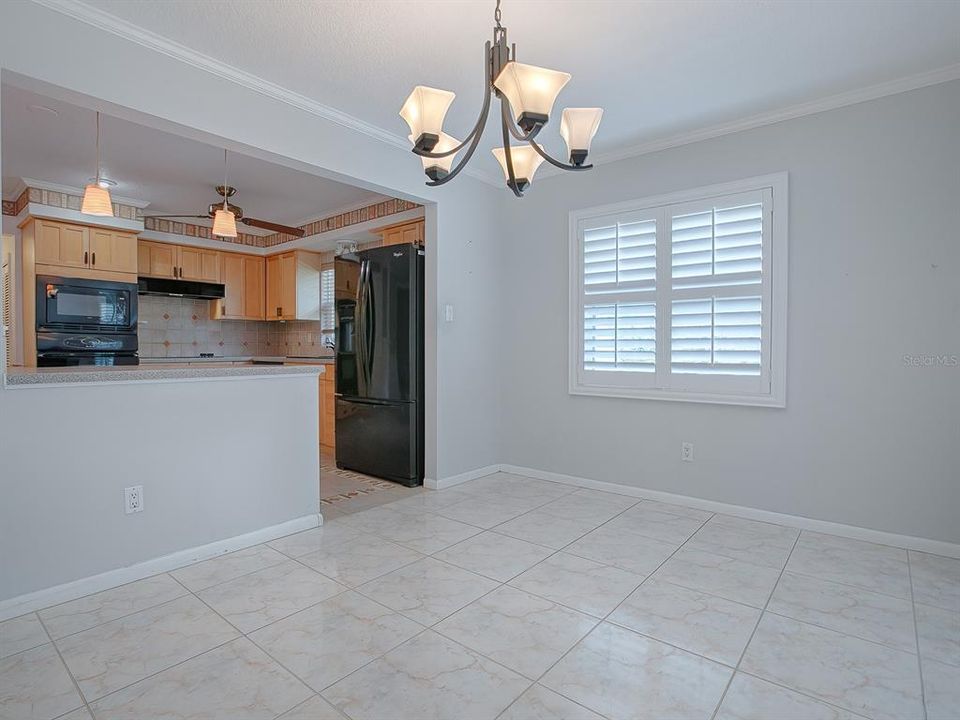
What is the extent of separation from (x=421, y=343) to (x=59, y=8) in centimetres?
264

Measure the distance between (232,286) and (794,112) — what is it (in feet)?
19.4

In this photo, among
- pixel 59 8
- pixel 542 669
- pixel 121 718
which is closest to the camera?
pixel 121 718

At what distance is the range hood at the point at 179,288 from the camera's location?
212 inches

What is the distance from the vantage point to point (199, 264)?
5949mm

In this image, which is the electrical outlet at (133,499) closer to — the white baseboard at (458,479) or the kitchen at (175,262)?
the kitchen at (175,262)

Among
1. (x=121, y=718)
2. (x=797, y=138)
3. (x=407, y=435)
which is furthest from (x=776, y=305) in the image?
(x=121, y=718)

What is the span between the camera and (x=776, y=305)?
3070mm

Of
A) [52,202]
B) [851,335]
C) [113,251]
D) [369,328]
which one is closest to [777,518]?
Result: [851,335]

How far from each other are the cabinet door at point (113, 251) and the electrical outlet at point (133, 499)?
11.4 feet

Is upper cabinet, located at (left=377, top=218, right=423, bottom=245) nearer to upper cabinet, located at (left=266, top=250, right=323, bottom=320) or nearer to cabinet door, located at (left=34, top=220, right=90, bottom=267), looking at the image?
upper cabinet, located at (left=266, top=250, right=323, bottom=320)

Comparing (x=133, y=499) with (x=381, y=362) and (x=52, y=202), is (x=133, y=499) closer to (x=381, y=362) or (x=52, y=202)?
(x=381, y=362)

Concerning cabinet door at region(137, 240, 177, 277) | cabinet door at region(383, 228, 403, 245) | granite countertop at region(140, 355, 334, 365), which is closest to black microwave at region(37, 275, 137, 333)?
granite countertop at region(140, 355, 334, 365)

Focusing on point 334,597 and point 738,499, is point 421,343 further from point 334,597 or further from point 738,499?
point 738,499

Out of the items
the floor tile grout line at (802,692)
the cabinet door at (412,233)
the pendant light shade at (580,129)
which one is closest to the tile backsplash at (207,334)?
the cabinet door at (412,233)
